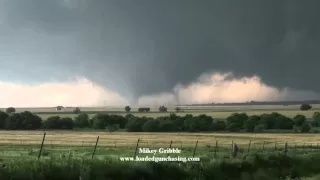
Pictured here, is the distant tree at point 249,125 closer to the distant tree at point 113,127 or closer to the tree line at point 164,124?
the tree line at point 164,124

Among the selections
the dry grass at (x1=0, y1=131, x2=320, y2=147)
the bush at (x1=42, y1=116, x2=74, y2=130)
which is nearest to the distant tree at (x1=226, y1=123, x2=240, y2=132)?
the dry grass at (x1=0, y1=131, x2=320, y2=147)

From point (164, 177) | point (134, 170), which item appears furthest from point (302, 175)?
point (134, 170)

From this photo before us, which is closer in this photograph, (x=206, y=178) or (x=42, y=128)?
(x=206, y=178)

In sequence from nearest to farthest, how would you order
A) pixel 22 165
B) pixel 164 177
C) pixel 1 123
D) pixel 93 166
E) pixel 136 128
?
pixel 22 165 → pixel 93 166 → pixel 164 177 → pixel 136 128 → pixel 1 123

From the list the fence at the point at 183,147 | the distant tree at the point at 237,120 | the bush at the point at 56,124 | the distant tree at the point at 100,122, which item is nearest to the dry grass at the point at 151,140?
the fence at the point at 183,147

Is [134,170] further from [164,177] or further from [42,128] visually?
[42,128]

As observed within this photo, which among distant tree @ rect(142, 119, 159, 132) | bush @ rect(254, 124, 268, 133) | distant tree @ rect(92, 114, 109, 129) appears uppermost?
distant tree @ rect(92, 114, 109, 129)

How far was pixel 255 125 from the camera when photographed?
124562 millimetres

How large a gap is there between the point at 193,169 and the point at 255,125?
10184 centimetres

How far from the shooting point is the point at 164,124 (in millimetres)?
121750

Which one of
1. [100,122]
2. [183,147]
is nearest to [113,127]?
[100,122]

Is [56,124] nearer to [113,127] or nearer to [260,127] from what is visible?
[113,127]

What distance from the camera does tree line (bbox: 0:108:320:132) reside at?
397 feet

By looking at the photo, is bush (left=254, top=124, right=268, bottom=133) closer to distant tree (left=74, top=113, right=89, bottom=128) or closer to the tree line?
the tree line
